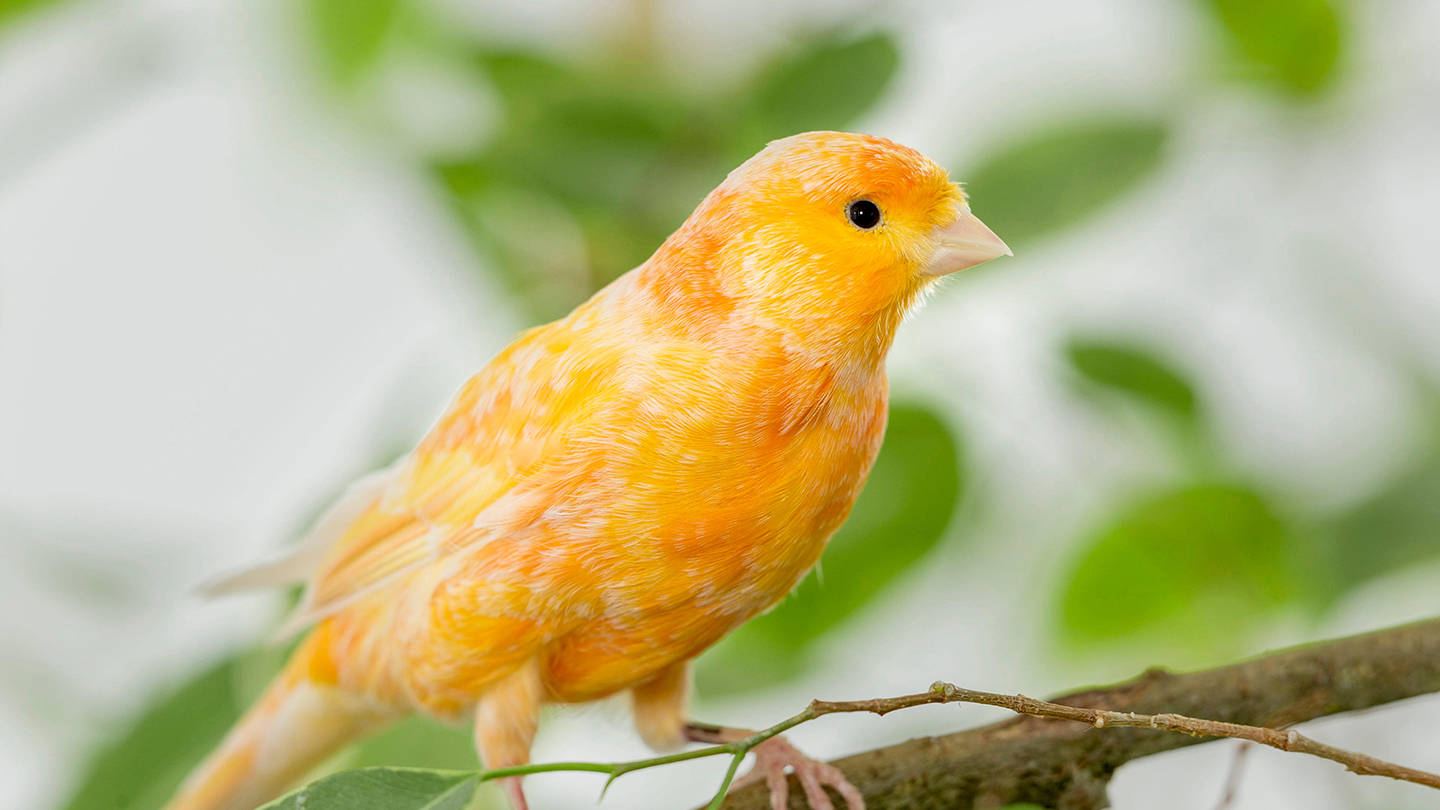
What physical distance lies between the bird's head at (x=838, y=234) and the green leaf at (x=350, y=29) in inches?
27.5

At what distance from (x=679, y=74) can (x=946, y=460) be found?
20.1 inches

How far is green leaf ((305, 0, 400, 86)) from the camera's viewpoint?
1.21 meters

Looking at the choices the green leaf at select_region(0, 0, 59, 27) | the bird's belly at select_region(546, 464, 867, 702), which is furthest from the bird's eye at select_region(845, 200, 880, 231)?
the green leaf at select_region(0, 0, 59, 27)

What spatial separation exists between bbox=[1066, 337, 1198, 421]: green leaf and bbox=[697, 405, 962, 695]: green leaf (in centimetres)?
19

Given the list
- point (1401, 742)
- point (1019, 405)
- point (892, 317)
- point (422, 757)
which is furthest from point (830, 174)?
point (1401, 742)

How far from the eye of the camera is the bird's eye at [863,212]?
621mm

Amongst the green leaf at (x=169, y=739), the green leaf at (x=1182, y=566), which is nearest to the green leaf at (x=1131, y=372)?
the green leaf at (x=1182, y=566)

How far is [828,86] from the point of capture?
40.3 inches

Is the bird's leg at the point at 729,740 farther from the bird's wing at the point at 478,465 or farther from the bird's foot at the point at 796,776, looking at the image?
the bird's wing at the point at 478,465

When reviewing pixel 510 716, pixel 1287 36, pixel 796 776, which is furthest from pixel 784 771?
pixel 1287 36

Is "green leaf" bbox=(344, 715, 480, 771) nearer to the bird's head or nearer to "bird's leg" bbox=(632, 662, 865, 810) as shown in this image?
"bird's leg" bbox=(632, 662, 865, 810)

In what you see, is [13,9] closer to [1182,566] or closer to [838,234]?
[838,234]

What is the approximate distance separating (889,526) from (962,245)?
47 centimetres

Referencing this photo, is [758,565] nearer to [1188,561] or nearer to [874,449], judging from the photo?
[874,449]
